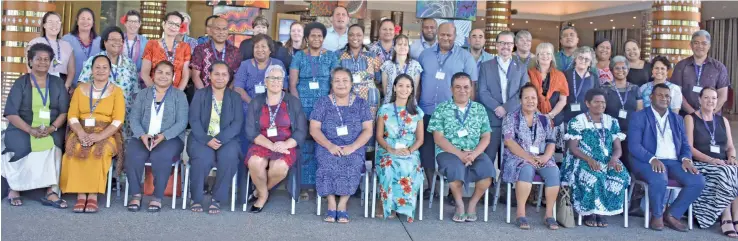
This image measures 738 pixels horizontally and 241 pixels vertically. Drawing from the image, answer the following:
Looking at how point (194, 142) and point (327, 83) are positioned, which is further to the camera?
point (327, 83)

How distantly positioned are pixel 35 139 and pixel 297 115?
176 centimetres

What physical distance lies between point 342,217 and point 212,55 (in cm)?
167

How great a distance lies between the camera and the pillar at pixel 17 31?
6574mm

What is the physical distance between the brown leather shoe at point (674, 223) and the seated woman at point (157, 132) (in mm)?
3367

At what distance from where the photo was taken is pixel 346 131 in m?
4.75

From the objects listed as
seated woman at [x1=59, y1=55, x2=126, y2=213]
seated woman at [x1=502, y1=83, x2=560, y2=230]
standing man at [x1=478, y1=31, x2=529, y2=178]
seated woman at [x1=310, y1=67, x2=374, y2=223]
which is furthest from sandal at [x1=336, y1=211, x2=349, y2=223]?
seated woman at [x1=59, y1=55, x2=126, y2=213]

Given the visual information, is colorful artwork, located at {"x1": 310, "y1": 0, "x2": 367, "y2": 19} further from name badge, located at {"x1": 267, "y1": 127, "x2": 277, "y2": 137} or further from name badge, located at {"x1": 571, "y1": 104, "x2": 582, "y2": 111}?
name badge, located at {"x1": 571, "y1": 104, "x2": 582, "y2": 111}

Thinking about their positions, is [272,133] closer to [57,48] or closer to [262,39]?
[262,39]

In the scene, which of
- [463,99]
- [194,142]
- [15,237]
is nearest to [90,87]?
[194,142]

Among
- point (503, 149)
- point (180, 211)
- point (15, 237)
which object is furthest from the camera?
point (503, 149)

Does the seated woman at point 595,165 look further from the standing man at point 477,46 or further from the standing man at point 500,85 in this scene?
the standing man at point 477,46

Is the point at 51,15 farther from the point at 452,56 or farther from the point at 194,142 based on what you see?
the point at 452,56

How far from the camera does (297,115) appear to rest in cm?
484

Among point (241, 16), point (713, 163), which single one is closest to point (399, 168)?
point (713, 163)
